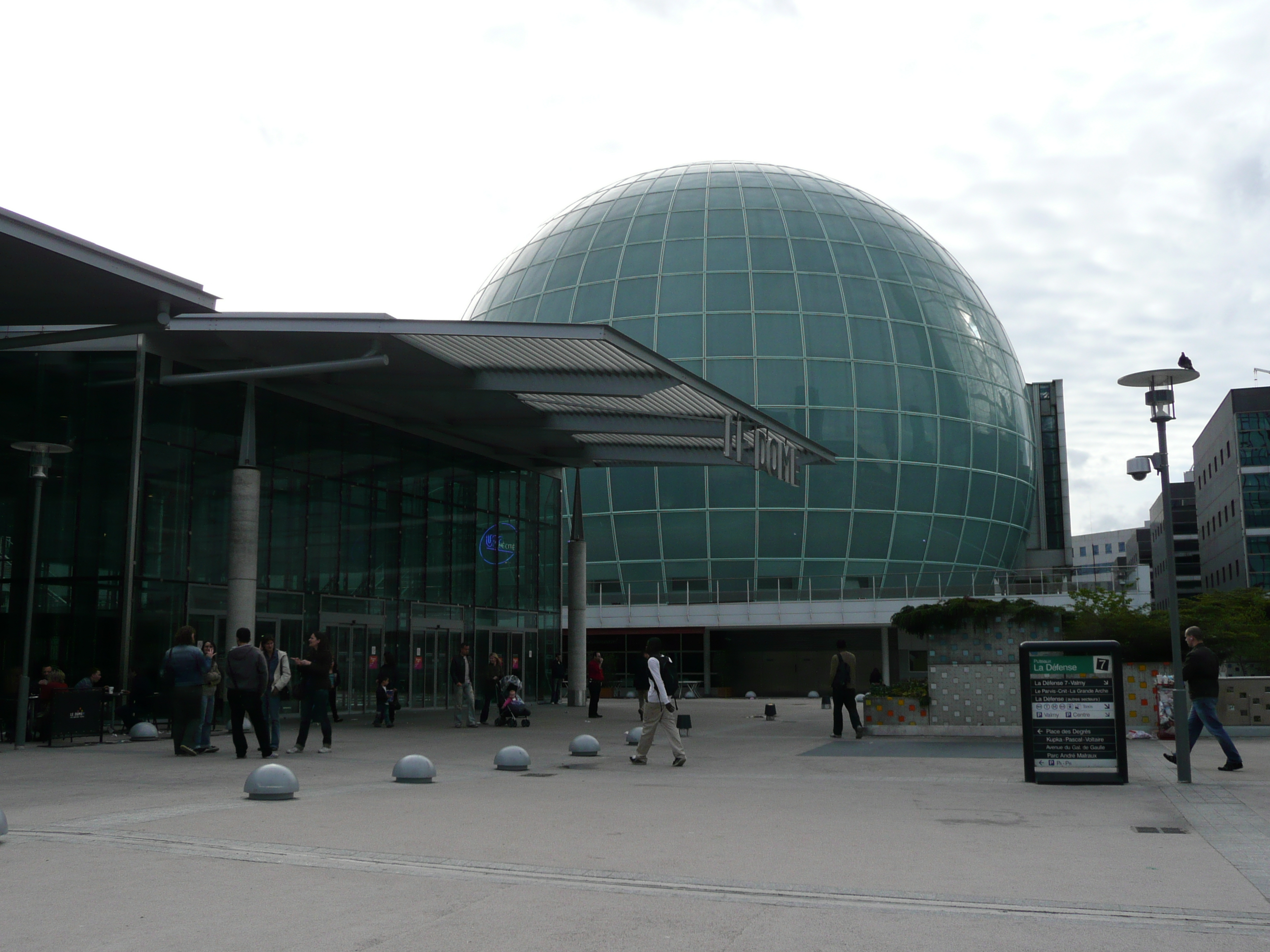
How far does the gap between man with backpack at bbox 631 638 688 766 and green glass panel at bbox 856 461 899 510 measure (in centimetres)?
3188

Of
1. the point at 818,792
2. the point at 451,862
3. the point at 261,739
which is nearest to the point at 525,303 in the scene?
the point at 261,739

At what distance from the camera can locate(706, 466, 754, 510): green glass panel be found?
155 feet

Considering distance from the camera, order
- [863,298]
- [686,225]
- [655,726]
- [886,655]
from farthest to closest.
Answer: [686,225], [863,298], [886,655], [655,726]

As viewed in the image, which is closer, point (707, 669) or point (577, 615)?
point (577, 615)

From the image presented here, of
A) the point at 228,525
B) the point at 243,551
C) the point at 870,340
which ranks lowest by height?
the point at 243,551

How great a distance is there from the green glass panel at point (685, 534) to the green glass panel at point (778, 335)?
22.9 feet

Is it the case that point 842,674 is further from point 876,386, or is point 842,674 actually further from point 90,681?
point 876,386

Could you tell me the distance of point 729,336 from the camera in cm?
4775

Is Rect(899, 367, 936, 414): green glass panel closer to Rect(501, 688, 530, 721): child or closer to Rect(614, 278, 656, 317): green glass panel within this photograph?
Rect(614, 278, 656, 317): green glass panel

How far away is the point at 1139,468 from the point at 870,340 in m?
33.0

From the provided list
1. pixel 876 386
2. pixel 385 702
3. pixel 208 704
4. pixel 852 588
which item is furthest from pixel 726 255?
pixel 208 704

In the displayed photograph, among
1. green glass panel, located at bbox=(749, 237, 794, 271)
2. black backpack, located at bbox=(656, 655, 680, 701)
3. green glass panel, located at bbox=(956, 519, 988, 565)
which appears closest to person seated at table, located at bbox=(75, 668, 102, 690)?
black backpack, located at bbox=(656, 655, 680, 701)

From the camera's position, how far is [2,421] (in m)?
22.8

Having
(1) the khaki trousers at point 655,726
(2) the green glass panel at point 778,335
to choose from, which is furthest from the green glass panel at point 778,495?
(1) the khaki trousers at point 655,726
